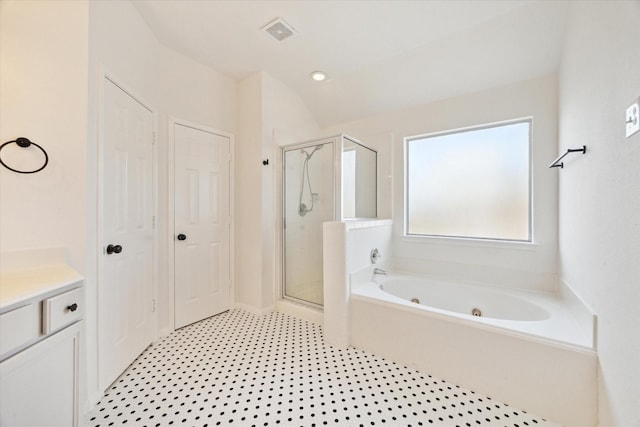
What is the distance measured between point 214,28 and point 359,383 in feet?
9.61

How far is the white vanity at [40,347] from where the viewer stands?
2.69ft

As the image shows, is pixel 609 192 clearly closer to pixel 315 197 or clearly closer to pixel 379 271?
pixel 379 271

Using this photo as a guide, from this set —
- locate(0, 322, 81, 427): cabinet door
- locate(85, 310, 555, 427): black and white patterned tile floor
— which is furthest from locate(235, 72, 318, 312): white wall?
locate(0, 322, 81, 427): cabinet door

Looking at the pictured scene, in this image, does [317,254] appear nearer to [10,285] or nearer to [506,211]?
[506,211]

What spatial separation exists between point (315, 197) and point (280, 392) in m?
1.73

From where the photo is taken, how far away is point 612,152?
3.63 feet

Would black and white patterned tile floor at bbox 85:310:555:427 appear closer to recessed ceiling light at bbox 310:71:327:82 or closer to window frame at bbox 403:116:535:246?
window frame at bbox 403:116:535:246

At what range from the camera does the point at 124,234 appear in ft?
5.75

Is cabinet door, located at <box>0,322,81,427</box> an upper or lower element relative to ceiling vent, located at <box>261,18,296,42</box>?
lower

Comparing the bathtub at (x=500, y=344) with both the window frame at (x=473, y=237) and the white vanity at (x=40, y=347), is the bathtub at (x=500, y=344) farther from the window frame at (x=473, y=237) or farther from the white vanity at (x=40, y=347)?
the white vanity at (x=40, y=347)

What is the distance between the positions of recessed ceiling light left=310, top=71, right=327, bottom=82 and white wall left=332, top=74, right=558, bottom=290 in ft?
2.56

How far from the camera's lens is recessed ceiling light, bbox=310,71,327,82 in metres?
2.65

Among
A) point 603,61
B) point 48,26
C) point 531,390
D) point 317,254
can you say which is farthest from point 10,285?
point 603,61

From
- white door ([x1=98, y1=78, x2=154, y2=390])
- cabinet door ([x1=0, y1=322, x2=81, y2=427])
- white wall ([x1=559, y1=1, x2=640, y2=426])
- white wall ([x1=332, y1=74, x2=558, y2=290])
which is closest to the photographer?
cabinet door ([x1=0, y1=322, x2=81, y2=427])
